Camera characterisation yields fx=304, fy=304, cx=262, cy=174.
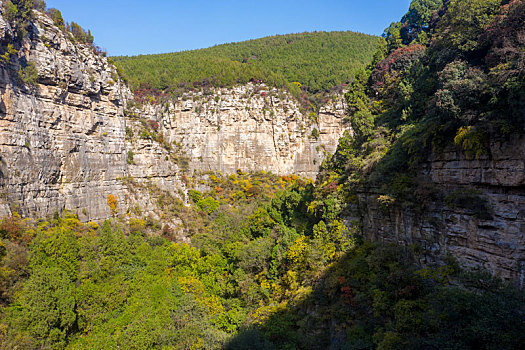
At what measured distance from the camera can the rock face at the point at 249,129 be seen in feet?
180

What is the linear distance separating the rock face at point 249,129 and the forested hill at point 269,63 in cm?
463

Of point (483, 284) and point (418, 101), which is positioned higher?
point (418, 101)

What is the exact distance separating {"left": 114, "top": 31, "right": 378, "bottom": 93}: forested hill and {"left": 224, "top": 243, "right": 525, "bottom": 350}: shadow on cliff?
4671 cm

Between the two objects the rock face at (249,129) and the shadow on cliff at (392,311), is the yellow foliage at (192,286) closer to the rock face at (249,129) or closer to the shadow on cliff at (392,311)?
the shadow on cliff at (392,311)

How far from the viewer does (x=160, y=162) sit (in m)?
46.8

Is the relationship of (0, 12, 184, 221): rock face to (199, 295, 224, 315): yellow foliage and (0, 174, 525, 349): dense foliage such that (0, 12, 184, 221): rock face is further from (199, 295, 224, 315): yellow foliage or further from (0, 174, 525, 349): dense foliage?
(199, 295, 224, 315): yellow foliage

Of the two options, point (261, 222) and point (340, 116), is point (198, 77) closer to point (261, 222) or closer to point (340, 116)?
point (340, 116)

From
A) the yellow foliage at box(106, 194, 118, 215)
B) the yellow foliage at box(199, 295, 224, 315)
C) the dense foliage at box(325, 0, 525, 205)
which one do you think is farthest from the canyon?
the yellow foliage at box(199, 295, 224, 315)

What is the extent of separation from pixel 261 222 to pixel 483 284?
25191 mm

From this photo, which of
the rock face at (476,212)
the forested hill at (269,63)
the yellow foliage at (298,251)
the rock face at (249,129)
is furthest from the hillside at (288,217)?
the forested hill at (269,63)

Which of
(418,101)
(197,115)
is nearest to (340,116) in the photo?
(197,115)

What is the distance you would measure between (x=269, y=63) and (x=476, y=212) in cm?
7424

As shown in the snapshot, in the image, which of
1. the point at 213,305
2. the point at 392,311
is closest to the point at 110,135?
the point at 213,305

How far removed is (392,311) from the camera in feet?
41.5
